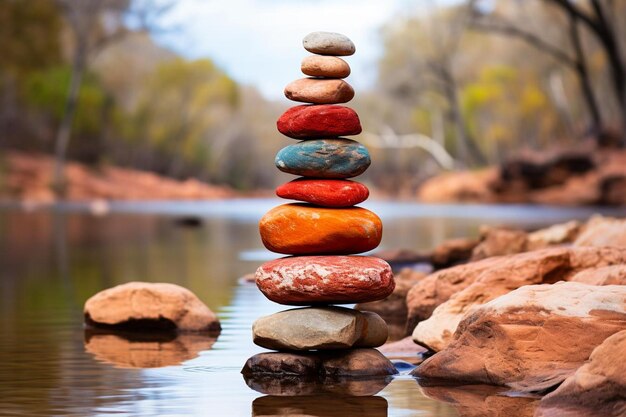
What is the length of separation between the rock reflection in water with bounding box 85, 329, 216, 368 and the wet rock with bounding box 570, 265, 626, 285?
10.8ft

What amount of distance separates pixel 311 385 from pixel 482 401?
52.6 inches

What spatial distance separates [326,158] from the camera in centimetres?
966

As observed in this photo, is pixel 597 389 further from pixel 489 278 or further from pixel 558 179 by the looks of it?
pixel 558 179

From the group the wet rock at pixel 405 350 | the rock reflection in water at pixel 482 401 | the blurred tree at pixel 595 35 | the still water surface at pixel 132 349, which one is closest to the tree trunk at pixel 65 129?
the blurred tree at pixel 595 35

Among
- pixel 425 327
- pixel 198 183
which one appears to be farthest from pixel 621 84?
pixel 198 183

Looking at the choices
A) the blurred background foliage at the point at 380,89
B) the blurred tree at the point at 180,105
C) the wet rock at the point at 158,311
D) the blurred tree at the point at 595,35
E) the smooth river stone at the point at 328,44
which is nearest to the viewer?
the smooth river stone at the point at 328,44

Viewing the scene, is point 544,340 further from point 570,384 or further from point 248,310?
point 248,310

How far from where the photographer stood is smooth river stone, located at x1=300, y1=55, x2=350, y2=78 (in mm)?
9867

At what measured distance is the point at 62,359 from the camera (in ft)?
32.2

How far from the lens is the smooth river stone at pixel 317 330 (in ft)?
29.7

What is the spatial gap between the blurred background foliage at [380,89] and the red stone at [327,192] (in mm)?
35559

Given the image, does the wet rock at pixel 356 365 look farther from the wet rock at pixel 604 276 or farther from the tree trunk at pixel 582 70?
the tree trunk at pixel 582 70

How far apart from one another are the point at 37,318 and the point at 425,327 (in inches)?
190

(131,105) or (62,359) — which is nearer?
(62,359)
